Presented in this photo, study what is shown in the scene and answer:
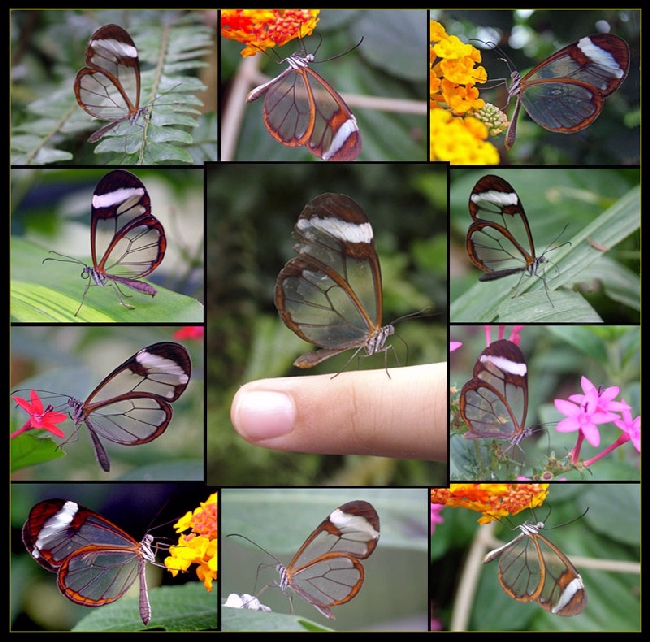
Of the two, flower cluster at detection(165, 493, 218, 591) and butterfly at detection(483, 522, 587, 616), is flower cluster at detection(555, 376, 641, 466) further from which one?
flower cluster at detection(165, 493, 218, 591)

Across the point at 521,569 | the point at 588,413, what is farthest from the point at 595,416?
the point at 521,569

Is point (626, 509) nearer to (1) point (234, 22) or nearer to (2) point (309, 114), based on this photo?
(2) point (309, 114)

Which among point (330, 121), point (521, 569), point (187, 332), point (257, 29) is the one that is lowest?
point (521, 569)

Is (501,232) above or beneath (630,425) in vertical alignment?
above

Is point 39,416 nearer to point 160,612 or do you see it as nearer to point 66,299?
point 66,299

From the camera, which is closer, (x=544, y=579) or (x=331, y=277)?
(x=331, y=277)

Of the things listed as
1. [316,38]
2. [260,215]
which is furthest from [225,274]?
[316,38]
